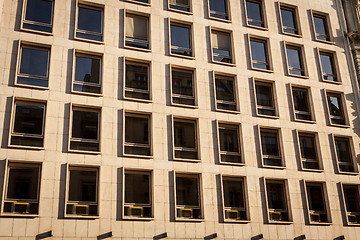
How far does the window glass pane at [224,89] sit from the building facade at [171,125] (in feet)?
0.29

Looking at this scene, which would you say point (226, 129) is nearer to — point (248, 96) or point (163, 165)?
point (248, 96)

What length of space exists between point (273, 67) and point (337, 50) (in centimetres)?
602

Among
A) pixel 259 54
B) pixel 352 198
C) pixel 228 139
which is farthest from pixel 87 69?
pixel 352 198

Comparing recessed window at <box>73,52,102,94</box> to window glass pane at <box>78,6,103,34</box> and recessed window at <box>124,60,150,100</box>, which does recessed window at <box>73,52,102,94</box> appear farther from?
window glass pane at <box>78,6,103,34</box>

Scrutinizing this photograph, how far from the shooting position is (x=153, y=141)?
22.0 metres

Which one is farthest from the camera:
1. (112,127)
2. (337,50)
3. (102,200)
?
(337,50)

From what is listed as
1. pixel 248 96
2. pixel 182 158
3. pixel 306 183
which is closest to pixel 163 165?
pixel 182 158

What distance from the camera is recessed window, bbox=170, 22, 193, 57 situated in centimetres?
2484

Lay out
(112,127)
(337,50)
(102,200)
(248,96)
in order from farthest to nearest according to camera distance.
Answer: (337,50) → (248,96) → (112,127) → (102,200)

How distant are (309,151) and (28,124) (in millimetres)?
16506

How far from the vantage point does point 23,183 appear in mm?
19234

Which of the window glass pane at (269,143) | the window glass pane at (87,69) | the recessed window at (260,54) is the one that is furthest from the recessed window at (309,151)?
the window glass pane at (87,69)

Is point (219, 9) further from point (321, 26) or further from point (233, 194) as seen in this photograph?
point (233, 194)

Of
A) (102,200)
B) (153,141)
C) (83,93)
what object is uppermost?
(83,93)
